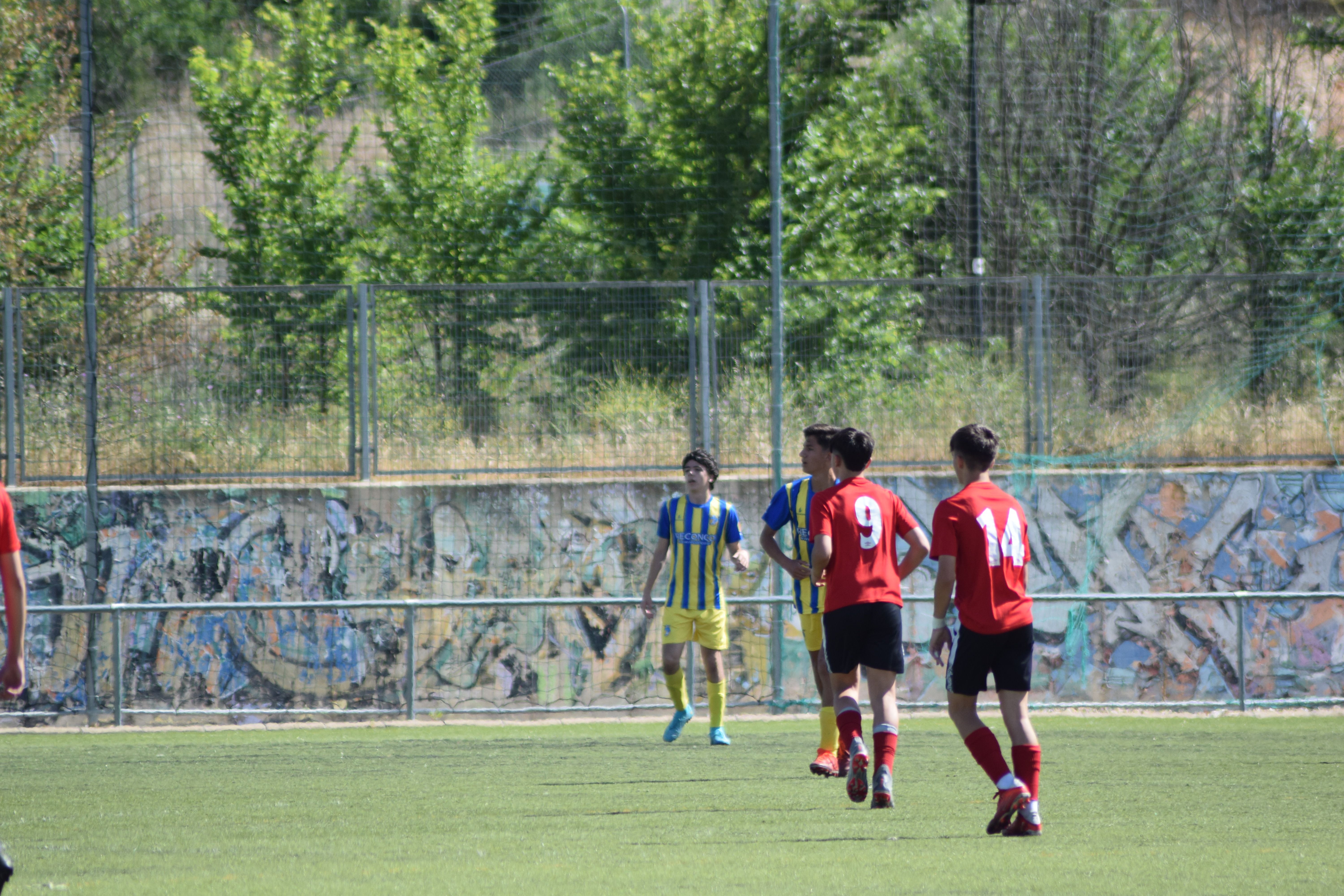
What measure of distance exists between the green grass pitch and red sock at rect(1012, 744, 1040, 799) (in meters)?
0.23

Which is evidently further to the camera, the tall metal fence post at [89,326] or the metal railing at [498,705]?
the tall metal fence post at [89,326]

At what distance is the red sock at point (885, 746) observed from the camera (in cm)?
697

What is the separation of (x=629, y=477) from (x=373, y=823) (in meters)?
8.58

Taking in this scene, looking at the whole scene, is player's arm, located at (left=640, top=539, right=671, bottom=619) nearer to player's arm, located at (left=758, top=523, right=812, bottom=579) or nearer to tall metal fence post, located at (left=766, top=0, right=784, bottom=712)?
player's arm, located at (left=758, top=523, right=812, bottom=579)

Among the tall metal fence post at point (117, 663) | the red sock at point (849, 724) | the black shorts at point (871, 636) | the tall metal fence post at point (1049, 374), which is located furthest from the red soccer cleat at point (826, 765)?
the tall metal fence post at point (1049, 374)

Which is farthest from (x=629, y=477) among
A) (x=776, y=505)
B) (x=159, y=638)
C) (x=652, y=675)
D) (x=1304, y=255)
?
(x=1304, y=255)

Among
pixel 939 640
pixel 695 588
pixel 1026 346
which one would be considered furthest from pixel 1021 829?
pixel 1026 346

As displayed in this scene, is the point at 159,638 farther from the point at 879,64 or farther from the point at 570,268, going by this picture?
the point at 879,64

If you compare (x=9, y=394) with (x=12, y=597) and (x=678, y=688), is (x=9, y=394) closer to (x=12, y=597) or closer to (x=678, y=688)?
(x=678, y=688)

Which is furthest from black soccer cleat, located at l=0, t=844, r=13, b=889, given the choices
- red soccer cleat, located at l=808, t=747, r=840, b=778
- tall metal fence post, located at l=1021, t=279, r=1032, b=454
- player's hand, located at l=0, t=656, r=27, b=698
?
tall metal fence post, located at l=1021, t=279, r=1032, b=454

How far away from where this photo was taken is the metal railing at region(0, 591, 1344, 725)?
13.0 meters

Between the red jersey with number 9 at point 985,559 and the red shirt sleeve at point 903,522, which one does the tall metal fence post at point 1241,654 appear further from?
the red jersey with number 9 at point 985,559

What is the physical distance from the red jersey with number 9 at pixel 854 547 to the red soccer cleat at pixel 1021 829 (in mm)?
1477

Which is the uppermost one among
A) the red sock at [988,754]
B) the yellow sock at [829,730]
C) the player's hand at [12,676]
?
the player's hand at [12,676]
